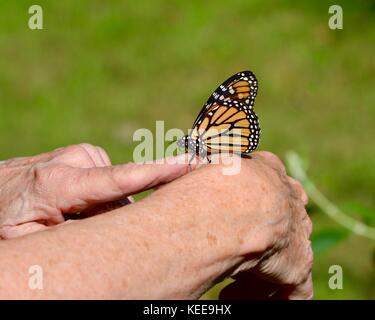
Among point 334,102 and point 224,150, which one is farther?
point 334,102

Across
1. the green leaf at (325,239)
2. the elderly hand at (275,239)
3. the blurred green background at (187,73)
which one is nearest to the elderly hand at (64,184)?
the elderly hand at (275,239)

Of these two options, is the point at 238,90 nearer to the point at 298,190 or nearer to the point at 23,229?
the point at 298,190

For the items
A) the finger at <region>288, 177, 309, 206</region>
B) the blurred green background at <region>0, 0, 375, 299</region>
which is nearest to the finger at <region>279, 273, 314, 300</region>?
the finger at <region>288, 177, 309, 206</region>

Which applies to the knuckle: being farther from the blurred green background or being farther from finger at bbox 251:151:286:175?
the blurred green background

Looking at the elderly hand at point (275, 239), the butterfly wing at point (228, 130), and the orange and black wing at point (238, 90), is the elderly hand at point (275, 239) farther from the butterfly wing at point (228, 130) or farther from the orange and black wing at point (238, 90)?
the orange and black wing at point (238, 90)

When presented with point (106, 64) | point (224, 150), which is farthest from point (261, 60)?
point (224, 150)

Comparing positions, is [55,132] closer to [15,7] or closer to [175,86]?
[175,86]
